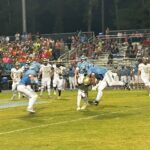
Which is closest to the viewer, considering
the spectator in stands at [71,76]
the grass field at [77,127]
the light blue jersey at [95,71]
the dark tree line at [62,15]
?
the grass field at [77,127]

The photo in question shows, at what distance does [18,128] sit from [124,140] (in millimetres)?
4188

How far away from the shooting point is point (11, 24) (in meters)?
64.5

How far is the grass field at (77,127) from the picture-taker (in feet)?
44.7

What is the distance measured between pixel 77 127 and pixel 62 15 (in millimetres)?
48786

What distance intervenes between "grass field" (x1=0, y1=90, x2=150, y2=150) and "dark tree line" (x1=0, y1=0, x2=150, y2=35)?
38.6 meters

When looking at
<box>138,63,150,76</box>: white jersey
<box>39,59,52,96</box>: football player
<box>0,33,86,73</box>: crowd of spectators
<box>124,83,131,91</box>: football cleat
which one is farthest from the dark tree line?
<box>138,63,150,76</box>: white jersey

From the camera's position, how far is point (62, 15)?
64.6m

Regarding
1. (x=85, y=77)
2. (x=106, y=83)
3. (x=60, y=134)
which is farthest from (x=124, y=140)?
(x=106, y=83)

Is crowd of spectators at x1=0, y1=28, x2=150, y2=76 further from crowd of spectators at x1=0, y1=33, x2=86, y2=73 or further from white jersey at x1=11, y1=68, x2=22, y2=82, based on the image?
white jersey at x1=11, y1=68, x2=22, y2=82

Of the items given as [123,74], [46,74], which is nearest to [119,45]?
[123,74]

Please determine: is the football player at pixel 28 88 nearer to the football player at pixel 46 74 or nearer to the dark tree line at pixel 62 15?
the football player at pixel 46 74

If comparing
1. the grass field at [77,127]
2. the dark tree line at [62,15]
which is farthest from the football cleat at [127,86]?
the dark tree line at [62,15]

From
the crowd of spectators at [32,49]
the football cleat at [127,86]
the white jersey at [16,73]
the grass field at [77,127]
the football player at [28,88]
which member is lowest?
the grass field at [77,127]

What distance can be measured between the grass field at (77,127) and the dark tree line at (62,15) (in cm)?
3858
